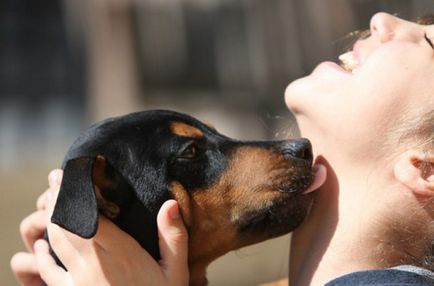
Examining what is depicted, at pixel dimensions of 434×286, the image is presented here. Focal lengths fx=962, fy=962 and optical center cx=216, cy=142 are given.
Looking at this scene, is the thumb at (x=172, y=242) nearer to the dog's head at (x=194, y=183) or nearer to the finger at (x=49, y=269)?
the dog's head at (x=194, y=183)

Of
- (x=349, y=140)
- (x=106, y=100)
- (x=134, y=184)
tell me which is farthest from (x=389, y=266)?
(x=106, y=100)

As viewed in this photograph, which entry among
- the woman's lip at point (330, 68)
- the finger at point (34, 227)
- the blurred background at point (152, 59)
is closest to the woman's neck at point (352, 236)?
the woman's lip at point (330, 68)

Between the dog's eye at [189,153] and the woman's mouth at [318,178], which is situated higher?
the dog's eye at [189,153]

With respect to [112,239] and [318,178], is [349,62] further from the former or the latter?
[112,239]

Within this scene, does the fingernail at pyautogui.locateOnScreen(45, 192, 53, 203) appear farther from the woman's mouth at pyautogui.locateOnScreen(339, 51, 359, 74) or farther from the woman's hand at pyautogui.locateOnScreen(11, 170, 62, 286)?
the woman's mouth at pyautogui.locateOnScreen(339, 51, 359, 74)

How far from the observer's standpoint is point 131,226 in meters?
2.53

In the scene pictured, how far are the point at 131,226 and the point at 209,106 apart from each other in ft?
17.5

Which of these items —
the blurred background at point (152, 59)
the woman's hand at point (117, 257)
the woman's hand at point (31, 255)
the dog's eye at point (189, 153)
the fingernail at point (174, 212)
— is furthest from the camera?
the blurred background at point (152, 59)

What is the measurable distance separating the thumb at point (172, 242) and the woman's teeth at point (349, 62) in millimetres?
632

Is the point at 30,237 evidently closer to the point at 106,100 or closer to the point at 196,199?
the point at 196,199

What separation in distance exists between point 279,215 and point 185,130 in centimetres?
35

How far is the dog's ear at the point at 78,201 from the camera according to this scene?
87.0 inches

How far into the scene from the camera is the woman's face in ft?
8.06

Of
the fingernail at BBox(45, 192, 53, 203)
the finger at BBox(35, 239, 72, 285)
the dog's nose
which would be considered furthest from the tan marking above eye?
the finger at BBox(35, 239, 72, 285)
